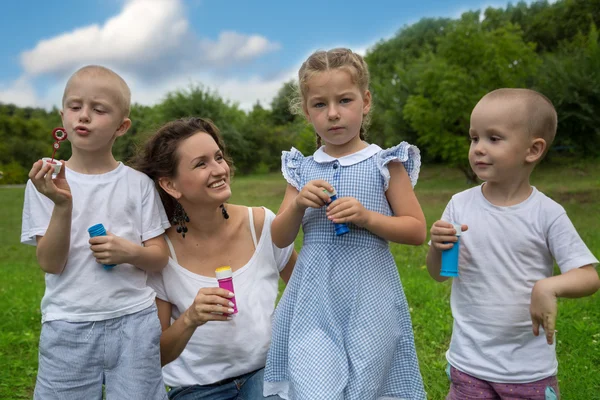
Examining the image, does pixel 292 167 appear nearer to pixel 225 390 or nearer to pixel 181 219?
pixel 181 219

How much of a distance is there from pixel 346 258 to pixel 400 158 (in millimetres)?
446

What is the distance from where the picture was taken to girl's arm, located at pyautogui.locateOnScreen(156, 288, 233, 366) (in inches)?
89.7

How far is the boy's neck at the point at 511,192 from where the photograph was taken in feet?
7.82

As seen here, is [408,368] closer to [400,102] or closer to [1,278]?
[1,278]

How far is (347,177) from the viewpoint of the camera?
93.5 inches

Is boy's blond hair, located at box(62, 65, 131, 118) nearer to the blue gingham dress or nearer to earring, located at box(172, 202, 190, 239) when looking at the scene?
earring, located at box(172, 202, 190, 239)

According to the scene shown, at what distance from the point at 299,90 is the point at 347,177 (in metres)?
0.48

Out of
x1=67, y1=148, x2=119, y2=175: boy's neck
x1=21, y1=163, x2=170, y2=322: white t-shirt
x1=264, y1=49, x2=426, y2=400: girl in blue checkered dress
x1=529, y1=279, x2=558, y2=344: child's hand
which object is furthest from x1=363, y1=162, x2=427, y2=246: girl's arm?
x1=67, y1=148, x2=119, y2=175: boy's neck

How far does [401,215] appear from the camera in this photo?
2.36 meters

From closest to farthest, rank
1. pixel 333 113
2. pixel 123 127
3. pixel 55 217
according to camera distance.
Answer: pixel 55 217, pixel 333 113, pixel 123 127

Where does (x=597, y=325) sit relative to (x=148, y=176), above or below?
below

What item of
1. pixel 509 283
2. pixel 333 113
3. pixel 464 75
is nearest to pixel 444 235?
pixel 509 283

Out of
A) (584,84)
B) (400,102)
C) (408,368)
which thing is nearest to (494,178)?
(408,368)

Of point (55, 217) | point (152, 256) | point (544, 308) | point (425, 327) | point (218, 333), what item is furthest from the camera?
point (425, 327)
